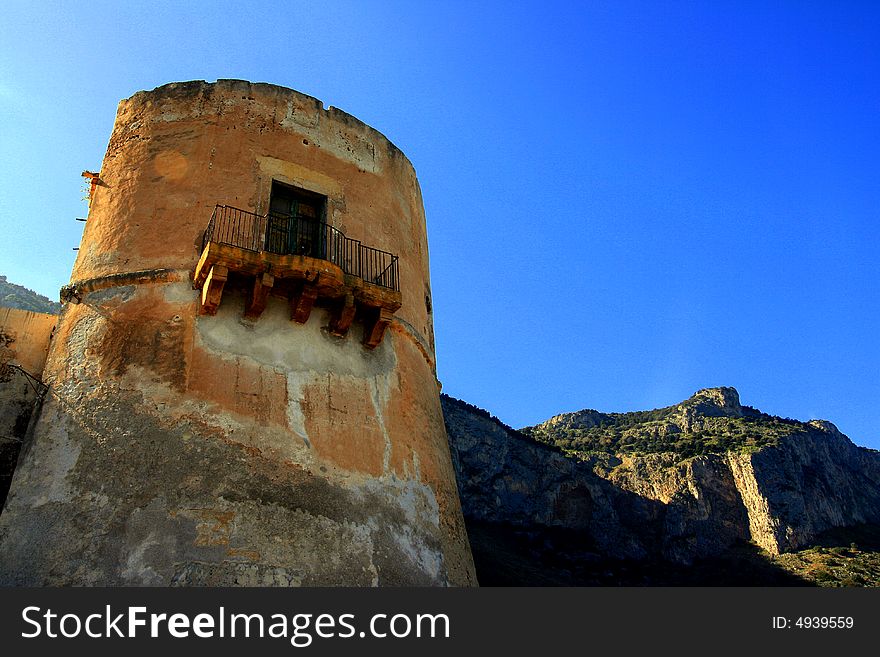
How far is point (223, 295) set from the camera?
10.3m

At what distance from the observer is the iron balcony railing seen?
11.0 metres

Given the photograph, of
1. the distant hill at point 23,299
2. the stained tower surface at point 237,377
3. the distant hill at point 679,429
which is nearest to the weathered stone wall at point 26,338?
the stained tower surface at point 237,377

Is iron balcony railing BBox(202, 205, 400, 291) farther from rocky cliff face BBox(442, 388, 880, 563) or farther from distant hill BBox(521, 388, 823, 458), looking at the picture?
distant hill BBox(521, 388, 823, 458)

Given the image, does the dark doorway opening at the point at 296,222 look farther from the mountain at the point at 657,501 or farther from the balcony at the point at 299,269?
the mountain at the point at 657,501

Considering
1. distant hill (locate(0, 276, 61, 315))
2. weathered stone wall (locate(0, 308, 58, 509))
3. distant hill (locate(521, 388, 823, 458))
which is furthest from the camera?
distant hill (locate(521, 388, 823, 458))

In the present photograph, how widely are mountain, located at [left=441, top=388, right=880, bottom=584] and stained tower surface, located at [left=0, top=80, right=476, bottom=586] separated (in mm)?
42726

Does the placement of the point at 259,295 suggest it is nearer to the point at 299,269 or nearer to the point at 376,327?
the point at 299,269

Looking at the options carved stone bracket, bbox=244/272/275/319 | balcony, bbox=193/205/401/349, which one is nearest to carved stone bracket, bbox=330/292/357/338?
balcony, bbox=193/205/401/349

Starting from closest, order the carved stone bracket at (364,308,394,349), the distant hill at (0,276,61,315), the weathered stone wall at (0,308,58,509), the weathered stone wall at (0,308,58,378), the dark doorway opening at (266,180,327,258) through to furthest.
Result: the weathered stone wall at (0,308,58,509) < the weathered stone wall at (0,308,58,378) < the carved stone bracket at (364,308,394,349) < the dark doorway opening at (266,180,327,258) < the distant hill at (0,276,61,315)

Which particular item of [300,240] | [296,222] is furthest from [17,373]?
[296,222]

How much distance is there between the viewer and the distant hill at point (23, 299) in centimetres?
5639

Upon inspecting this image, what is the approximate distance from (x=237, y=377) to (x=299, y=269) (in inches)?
65.9

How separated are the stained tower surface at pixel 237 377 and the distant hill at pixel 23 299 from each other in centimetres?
4864

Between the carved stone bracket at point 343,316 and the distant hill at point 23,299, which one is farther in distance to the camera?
the distant hill at point 23,299
